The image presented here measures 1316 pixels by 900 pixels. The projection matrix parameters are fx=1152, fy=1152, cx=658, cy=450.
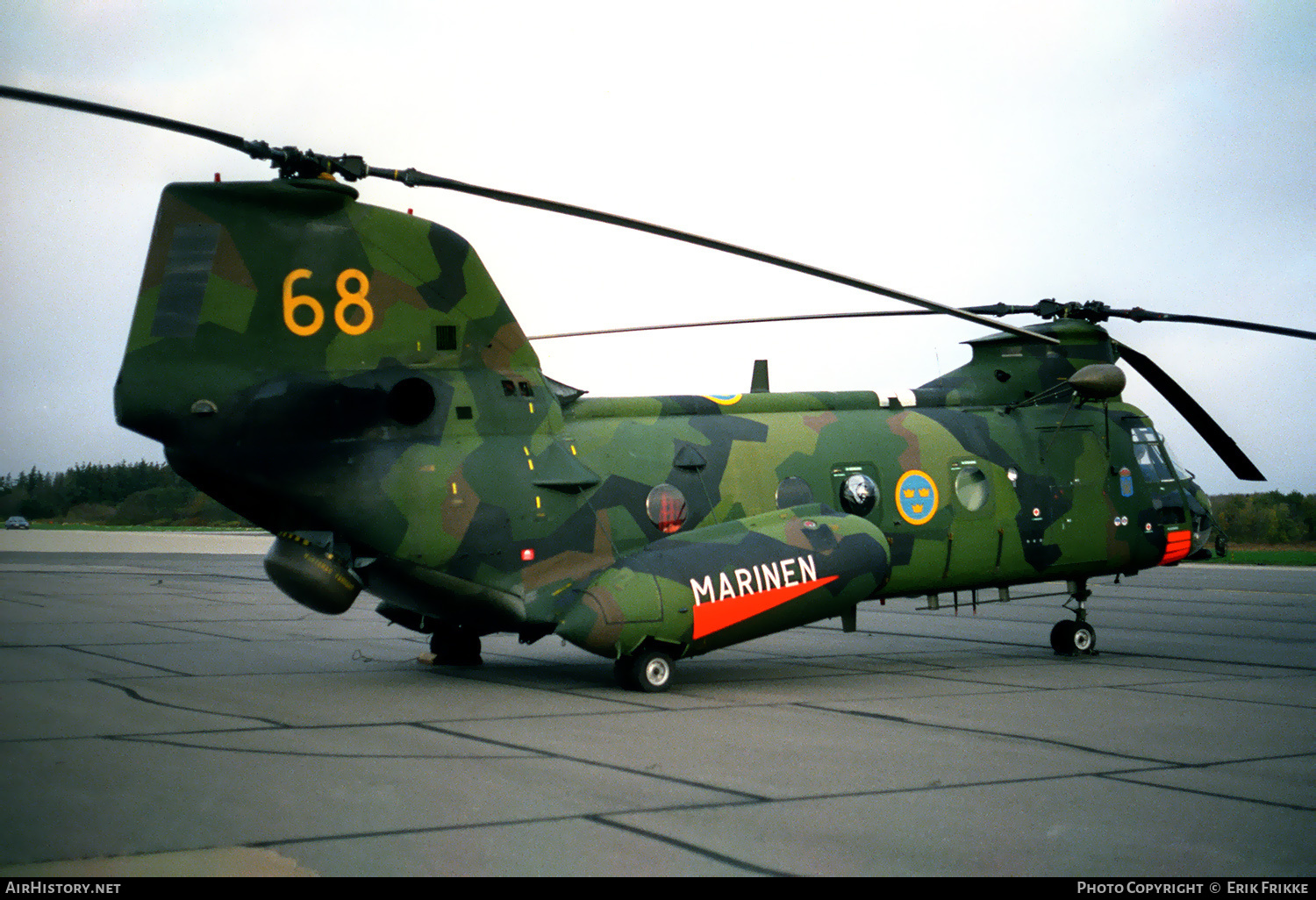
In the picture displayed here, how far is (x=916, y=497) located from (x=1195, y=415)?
4.87 meters

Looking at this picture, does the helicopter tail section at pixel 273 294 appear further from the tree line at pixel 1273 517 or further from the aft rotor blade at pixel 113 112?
the tree line at pixel 1273 517

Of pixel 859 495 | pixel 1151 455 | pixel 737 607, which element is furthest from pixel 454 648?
pixel 1151 455

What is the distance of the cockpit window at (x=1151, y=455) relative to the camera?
15.3m

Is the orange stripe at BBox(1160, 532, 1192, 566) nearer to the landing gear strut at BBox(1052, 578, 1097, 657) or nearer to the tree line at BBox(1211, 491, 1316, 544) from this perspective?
the landing gear strut at BBox(1052, 578, 1097, 657)

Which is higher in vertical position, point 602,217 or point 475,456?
point 602,217

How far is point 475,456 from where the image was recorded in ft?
37.0

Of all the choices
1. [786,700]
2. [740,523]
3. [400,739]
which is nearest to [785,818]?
[400,739]

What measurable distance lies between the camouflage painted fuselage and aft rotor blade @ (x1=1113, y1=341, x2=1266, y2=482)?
146 inches

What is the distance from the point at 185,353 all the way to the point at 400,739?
4177 mm

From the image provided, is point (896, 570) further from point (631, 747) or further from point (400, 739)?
point (400, 739)

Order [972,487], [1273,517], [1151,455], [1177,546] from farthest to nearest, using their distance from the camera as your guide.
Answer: [1273,517]
[1151,455]
[1177,546]
[972,487]

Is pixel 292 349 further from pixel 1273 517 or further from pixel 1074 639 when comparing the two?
pixel 1273 517

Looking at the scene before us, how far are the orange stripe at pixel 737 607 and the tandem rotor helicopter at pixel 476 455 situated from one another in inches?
0.8

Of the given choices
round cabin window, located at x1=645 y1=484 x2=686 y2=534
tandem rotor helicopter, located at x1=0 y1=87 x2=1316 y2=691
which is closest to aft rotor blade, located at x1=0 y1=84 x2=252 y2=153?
tandem rotor helicopter, located at x1=0 y1=87 x2=1316 y2=691
